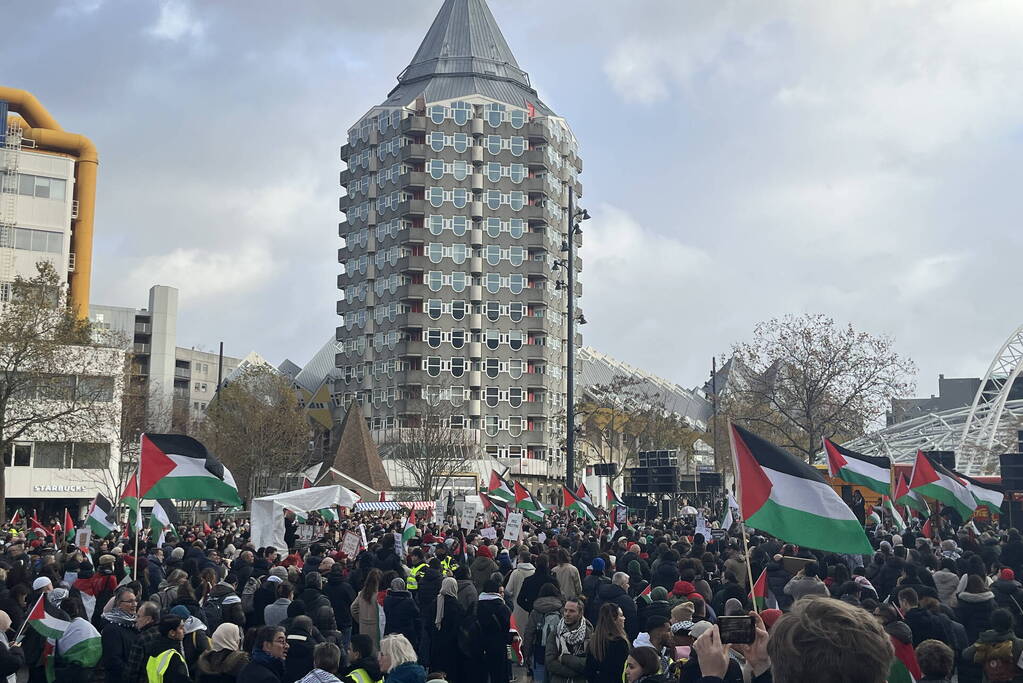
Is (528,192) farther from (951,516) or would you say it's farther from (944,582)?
(944,582)

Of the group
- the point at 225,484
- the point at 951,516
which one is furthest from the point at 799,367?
the point at 225,484

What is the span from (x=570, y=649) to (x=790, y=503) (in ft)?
8.78

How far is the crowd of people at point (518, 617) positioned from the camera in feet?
24.5

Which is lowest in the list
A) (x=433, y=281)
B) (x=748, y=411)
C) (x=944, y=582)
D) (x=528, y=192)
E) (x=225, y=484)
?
(x=944, y=582)

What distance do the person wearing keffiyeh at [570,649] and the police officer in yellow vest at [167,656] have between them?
3.55m

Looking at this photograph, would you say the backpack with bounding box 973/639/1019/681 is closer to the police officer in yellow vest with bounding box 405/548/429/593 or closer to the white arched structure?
the police officer in yellow vest with bounding box 405/548/429/593

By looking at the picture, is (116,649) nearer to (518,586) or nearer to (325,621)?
(325,621)

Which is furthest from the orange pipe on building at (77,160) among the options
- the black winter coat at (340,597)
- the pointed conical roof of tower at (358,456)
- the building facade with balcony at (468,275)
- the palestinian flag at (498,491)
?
the black winter coat at (340,597)

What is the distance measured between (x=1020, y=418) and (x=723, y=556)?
61.7 m

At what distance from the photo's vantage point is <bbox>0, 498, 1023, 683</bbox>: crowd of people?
7.47 meters

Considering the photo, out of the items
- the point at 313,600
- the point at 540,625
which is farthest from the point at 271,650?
the point at 540,625

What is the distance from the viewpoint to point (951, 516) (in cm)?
3300

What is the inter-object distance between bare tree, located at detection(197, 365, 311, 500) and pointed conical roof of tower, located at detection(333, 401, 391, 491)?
11193 mm

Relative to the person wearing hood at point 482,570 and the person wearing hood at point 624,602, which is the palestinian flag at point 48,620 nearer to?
the person wearing hood at point 624,602
